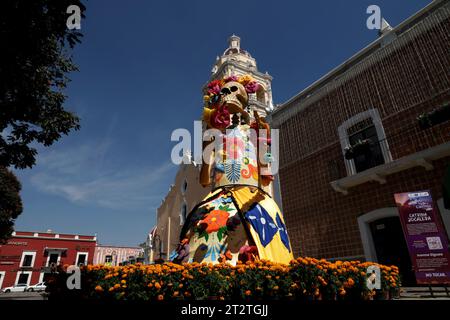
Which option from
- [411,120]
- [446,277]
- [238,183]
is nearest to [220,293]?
[238,183]

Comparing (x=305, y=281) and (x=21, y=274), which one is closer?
(x=305, y=281)

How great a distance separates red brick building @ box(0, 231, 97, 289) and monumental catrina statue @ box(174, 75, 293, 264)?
30431 millimetres

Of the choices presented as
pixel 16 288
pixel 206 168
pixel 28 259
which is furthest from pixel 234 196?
pixel 28 259

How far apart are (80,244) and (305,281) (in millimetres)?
36373

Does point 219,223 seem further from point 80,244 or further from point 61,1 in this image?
point 80,244

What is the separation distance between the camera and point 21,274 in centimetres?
2956

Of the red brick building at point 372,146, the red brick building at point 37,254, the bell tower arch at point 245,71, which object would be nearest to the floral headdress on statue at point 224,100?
the red brick building at point 372,146

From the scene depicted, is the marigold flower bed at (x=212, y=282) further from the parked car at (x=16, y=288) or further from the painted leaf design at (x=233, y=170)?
the parked car at (x=16, y=288)

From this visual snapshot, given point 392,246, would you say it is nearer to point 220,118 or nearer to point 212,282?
point 220,118

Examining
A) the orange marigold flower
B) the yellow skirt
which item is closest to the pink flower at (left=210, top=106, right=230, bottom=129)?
the yellow skirt

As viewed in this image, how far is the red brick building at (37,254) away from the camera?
29250 mm

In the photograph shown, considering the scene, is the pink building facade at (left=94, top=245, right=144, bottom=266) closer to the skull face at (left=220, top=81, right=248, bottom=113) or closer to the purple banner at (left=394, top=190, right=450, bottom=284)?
the skull face at (left=220, top=81, right=248, bottom=113)

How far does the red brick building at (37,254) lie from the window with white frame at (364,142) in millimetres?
30365
